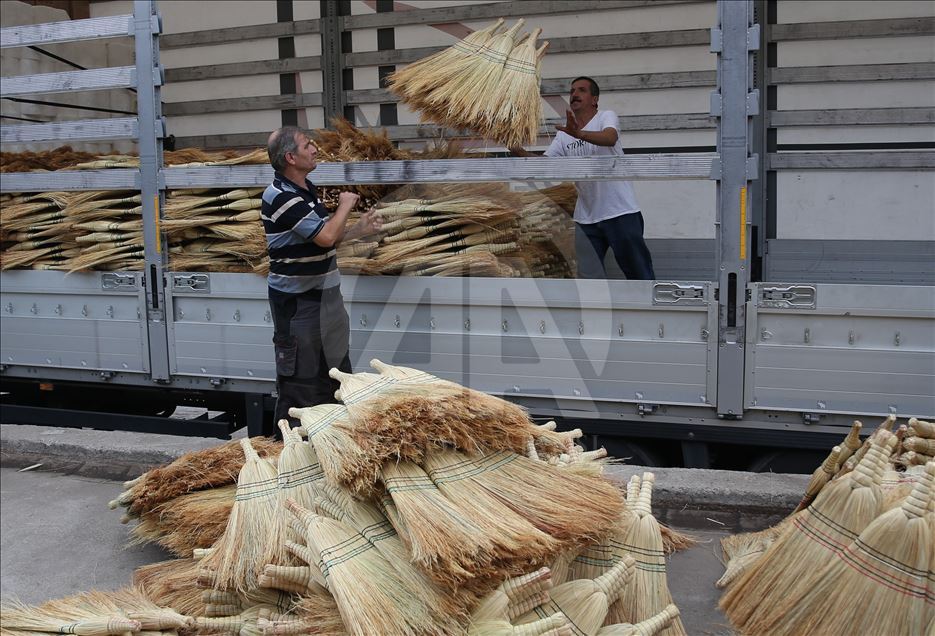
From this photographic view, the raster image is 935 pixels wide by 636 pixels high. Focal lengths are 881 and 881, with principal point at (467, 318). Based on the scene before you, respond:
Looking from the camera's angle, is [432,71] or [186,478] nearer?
[186,478]

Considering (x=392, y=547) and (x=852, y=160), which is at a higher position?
(x=852, y=160)

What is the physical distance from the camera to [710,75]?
6781mm

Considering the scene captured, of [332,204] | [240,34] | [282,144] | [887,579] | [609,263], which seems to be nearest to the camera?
[887,579]

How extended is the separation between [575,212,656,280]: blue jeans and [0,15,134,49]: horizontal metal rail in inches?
123

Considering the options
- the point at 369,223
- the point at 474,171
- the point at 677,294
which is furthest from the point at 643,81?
the point at 369,223

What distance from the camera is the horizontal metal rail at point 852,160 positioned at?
6355 mm

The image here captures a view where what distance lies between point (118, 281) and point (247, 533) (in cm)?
284

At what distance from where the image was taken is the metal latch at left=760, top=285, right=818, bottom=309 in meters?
4.22

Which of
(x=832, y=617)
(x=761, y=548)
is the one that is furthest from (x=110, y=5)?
(x=832, y=617)

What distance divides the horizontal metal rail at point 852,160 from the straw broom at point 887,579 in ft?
13.7

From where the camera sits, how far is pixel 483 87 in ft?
15.7

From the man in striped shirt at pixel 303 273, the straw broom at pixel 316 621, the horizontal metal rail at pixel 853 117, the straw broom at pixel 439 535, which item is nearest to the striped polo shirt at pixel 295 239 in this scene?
the man in striped shirt at pixel 303 273

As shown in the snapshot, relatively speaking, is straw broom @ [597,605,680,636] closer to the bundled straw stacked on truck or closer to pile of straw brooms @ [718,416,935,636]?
pile of straw brooms @ [718,416,935,636]

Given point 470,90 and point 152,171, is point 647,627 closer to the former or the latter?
point 470,90
